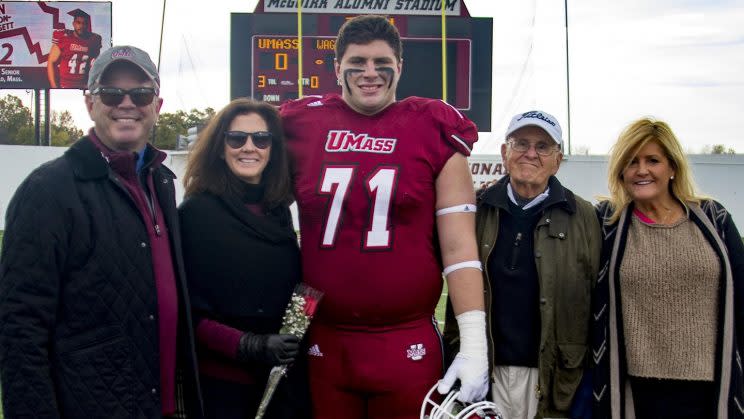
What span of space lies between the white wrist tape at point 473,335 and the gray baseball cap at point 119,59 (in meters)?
1.35

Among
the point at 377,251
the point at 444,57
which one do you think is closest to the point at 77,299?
the point at 377,251

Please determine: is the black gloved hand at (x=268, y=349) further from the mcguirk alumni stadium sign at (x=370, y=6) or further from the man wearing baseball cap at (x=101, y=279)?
the mcguirk alumni stadium sign at (x=370, y=6)

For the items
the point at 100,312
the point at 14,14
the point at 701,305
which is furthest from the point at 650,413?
Answer: the point at 14,14

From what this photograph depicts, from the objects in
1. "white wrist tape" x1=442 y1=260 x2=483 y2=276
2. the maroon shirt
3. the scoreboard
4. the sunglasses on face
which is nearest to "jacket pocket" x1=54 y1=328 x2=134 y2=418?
the maroon shirt

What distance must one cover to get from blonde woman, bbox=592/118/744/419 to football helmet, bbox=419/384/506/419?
1.38 ft

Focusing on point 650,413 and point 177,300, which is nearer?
point 177,300

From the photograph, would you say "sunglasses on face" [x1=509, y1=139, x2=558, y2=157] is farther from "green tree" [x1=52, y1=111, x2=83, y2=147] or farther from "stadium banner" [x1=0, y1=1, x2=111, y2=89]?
"green tree" [x1=52, y1=111, x2=83, y2=147]

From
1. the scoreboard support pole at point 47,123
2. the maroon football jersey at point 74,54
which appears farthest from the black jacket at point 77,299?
the maroon football jersey at point 74,54

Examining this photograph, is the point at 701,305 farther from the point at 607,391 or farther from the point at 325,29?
the point at 325,29

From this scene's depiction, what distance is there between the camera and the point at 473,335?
2572 mm

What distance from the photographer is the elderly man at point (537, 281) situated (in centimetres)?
263

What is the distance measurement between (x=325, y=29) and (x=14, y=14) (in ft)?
40.6

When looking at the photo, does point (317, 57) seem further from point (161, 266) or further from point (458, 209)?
point (161, 266)

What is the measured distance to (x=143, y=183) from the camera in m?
2.42
